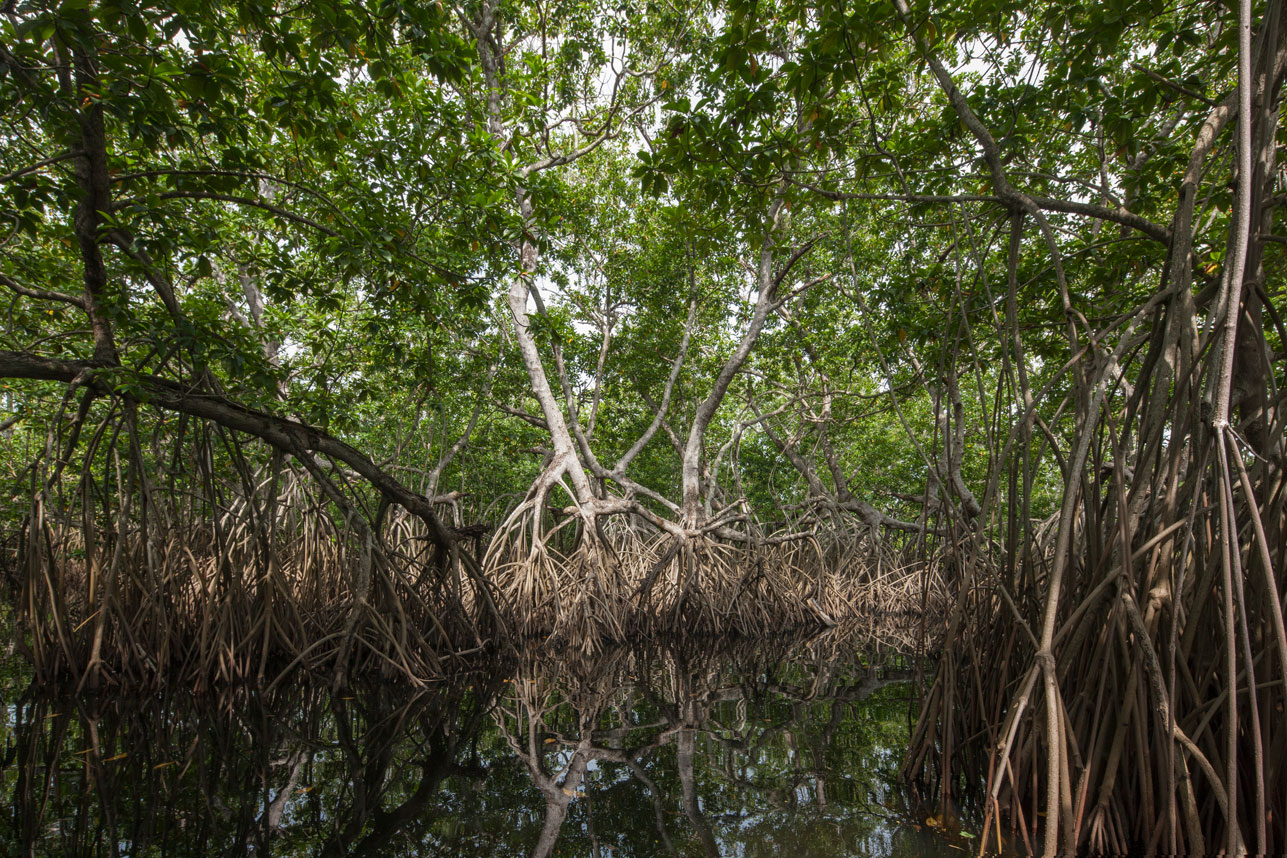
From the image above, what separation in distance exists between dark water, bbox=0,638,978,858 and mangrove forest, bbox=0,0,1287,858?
1.0 inches

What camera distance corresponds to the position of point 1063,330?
4688 millimetres

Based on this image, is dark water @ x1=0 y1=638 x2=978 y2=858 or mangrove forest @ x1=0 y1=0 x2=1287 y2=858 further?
dark water @ x1=0 y1=638 x2=978 y2=858

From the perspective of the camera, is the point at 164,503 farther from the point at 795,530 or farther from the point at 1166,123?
the point at 1166,123

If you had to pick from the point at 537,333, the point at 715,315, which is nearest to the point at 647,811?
the point at 537,333

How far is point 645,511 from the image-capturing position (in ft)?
23.4

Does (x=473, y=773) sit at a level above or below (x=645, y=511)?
below

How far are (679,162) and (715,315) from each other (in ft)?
23.3

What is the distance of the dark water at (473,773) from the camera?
2.14 m

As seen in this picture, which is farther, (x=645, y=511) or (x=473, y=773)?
(x=645, y=511)

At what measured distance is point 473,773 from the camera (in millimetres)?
2834

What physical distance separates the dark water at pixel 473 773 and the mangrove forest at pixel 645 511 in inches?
1.0

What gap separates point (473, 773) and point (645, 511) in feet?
14.5

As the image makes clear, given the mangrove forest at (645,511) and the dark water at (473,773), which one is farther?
the dark water at (473,773)

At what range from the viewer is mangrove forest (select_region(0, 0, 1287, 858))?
6.38 feet
